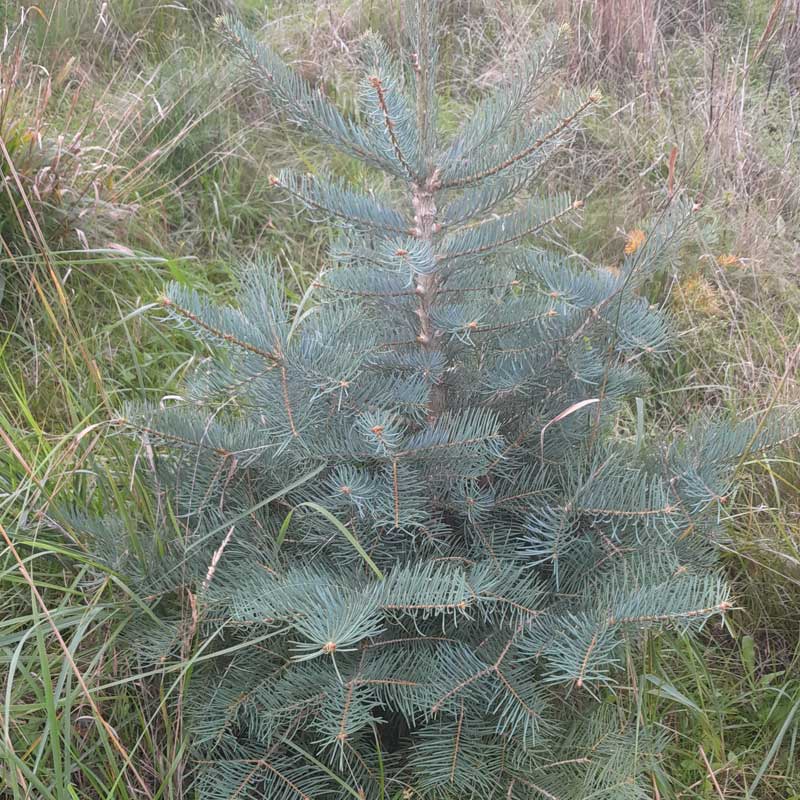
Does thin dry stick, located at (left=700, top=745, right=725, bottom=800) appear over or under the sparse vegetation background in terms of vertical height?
under

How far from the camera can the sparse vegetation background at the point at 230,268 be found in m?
1.57

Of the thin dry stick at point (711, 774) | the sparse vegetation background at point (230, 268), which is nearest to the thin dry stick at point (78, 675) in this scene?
the sparse vegetation background at point (230, 268)

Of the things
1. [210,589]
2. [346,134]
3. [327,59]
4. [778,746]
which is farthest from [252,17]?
[778,746]

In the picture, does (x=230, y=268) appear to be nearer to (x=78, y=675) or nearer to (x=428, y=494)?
(x=428, y=494)

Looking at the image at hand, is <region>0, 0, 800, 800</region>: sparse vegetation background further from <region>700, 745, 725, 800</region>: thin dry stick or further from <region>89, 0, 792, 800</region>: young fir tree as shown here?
<region>89, 0, 792, 800</region>: young fir tree

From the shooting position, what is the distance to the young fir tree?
1.32 metres

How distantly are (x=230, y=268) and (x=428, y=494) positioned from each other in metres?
1.30

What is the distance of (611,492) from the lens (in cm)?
141

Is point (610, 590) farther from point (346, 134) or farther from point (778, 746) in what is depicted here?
point (346, 134)

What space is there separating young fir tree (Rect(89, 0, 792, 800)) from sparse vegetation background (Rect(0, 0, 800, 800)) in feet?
0.43

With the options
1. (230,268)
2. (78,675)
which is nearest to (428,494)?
(78,675)

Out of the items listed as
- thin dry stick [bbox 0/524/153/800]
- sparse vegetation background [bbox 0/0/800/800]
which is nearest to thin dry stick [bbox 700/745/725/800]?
sparse vegetation background [bbox 0/0/800/800]

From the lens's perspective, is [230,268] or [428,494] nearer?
[428,494]

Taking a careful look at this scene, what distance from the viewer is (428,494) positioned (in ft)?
4.80
